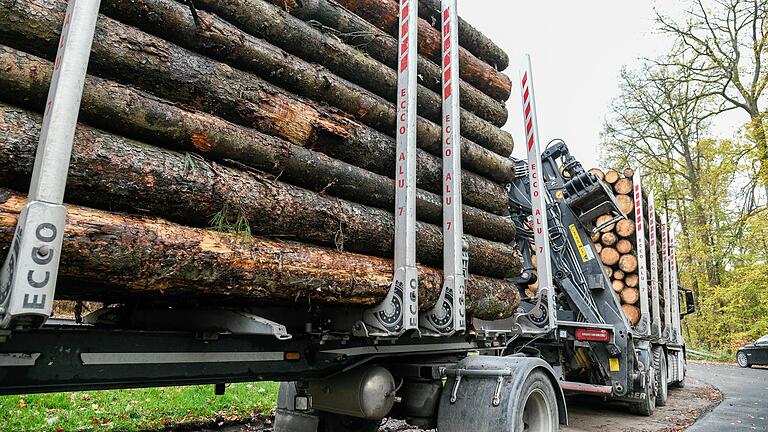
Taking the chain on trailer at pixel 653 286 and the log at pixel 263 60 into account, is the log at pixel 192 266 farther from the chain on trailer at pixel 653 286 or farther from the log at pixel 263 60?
the chain on trailer at pixel 653 286

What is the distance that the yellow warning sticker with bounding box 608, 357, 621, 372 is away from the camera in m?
7.55

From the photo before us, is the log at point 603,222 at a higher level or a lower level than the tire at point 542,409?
higher

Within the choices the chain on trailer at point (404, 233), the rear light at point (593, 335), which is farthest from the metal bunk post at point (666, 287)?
the chain on trailer at point (404, 233)

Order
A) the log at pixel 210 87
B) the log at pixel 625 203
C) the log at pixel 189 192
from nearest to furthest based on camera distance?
the log at pixel 189 192, the log at pixel 210 87, the log at pixel 625 203

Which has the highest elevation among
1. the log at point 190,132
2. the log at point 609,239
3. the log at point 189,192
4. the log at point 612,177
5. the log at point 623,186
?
the log at point 612,177

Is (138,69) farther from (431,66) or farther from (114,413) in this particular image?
(114,413)

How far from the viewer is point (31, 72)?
2.12 m

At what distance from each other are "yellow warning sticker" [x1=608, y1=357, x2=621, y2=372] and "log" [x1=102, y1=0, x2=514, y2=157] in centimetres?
514

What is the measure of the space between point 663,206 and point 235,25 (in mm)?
27457

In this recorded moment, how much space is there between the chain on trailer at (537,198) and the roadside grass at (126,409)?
151 inches

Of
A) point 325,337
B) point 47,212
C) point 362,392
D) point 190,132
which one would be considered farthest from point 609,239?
point 47,212

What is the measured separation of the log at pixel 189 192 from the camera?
207 cm

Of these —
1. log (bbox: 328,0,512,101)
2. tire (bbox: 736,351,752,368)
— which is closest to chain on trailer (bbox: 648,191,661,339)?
log (bbox: 328,0,512,101)

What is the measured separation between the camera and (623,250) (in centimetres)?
914
